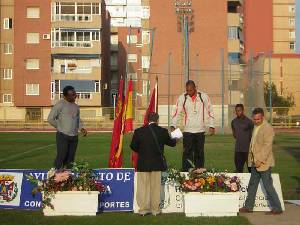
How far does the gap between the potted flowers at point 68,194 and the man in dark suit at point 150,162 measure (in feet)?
2.59

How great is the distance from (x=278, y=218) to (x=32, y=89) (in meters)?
62.8

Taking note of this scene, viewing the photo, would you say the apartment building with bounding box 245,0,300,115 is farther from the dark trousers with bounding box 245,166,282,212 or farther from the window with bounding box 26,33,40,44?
the dark trousers with bounding box 245,166,282,212

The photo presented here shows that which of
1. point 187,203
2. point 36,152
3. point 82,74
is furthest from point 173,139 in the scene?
point 82,74

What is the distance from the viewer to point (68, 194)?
416 inches

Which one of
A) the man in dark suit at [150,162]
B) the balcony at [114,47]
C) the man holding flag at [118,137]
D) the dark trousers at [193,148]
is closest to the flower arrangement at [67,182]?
the man in dark suit at [150,162]

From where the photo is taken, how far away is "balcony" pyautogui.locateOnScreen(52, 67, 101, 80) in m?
70.6

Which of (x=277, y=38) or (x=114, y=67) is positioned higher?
(x=277, y=38)

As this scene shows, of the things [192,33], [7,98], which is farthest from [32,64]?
[192,33]

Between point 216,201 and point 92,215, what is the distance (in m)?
2.10

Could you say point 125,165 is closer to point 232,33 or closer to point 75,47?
point 232,33

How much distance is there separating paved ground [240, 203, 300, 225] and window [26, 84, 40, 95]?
6153cm

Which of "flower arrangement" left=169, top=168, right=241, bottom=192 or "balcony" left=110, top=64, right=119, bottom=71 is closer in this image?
"flower arrangement" left=169, top=168, right=241, bottom=192

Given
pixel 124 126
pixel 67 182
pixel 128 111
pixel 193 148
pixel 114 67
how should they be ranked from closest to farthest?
pixel 67 182, pixel 193 148, pixel 124 126, pixel 128 111, pixel 114 67

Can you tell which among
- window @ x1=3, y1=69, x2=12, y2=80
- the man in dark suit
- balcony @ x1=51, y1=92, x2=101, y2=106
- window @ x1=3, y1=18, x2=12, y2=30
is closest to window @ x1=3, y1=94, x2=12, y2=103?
window @ x1=3, y1=69, x2=12, y2=80
